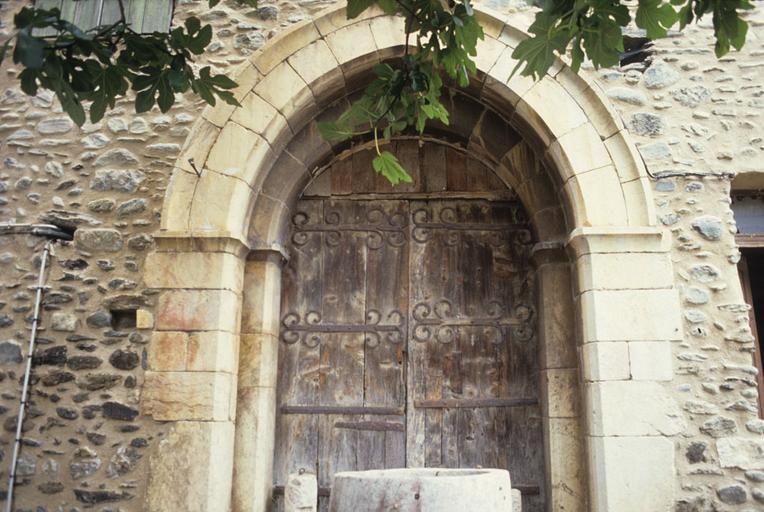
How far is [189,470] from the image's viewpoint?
369cm

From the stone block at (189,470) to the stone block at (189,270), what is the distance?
802 millimetres

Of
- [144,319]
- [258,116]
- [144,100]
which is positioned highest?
[258,116]

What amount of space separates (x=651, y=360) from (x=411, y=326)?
62.0 inches

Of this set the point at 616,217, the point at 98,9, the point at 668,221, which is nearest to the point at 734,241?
the point at 668,221

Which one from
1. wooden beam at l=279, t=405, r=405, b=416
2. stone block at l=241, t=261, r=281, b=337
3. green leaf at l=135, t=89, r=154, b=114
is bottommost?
wooden beam at l=279, t=405, r=405, b=416

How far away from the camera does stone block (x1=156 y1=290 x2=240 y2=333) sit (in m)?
3.88

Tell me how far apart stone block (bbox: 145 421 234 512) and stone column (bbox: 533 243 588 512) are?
77.9 inches

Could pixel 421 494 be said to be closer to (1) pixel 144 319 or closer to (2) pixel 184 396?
(2) pixel 184 396

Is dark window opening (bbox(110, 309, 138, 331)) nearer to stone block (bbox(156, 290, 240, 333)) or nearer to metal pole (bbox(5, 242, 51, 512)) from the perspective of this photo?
stone block (bbox(156, 290, 240, 333))

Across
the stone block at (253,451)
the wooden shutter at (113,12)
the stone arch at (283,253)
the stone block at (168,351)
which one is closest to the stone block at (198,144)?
the stone arch at (283,253)

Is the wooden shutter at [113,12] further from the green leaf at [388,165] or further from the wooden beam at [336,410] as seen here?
the wooden beam at [336,410]

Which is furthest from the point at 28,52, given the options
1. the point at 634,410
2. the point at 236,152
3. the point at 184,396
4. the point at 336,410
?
the point at 634,410

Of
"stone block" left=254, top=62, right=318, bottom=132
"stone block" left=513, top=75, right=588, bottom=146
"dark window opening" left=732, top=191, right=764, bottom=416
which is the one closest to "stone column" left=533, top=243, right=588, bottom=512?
"stone block" left=513, top=75, right=588, bottom=146

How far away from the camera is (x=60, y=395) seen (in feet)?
12.7
